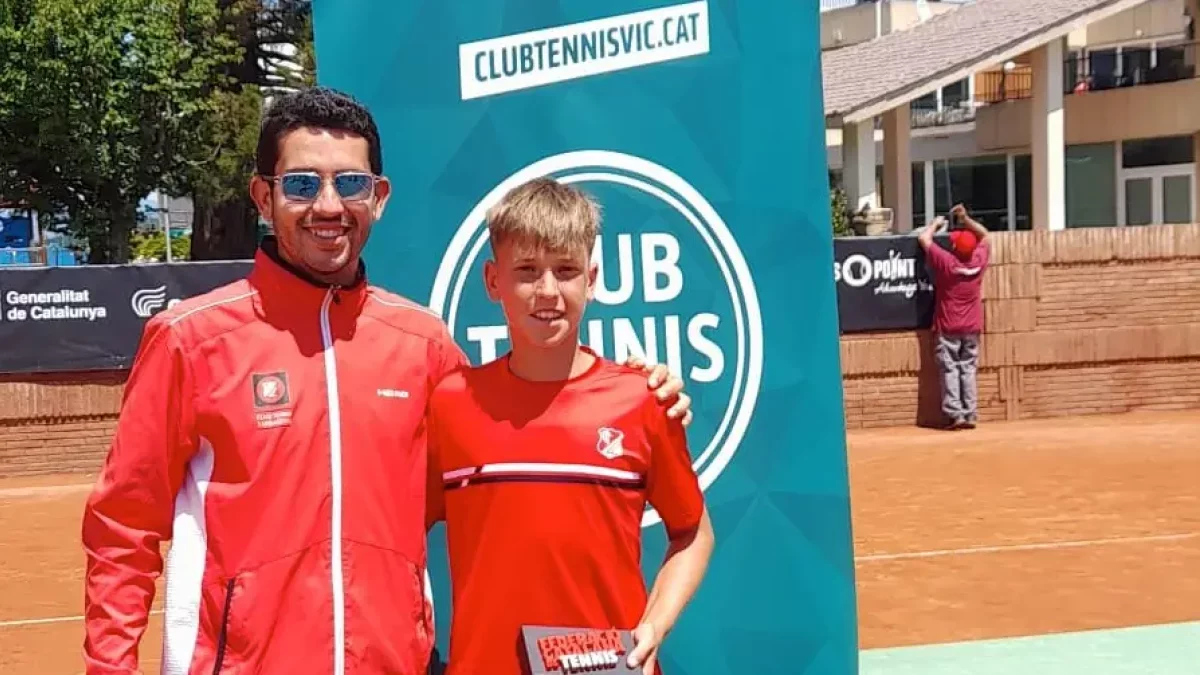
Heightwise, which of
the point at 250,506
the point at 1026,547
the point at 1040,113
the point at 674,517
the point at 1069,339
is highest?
the point at 1040,113

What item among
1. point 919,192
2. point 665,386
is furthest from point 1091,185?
point 665,386

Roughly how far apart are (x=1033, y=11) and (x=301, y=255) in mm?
22412

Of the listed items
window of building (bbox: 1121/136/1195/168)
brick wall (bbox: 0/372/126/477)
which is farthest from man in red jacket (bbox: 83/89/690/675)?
window of building (bbox: 1121/136/1195/168)

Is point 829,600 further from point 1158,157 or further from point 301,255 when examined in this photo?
point 1158,157

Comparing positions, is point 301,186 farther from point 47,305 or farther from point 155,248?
point 155,248

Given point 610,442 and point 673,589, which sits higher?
point 610,442

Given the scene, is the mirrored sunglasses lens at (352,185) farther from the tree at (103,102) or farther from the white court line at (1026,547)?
the tree at (103,102)

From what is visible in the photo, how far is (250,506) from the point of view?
94.9 inches

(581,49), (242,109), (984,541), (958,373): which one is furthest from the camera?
(242,109)

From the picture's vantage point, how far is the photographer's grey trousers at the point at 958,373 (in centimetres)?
1406

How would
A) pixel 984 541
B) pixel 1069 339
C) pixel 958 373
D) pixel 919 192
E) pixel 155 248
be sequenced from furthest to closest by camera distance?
1. pixel 155 248
2. pixel 919 192
3. pixel 1069 339
4. pixel 958 373
5. pixel 984 541

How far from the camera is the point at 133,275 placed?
1303cm

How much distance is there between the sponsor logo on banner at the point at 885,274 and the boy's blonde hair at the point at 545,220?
11721 millimetres

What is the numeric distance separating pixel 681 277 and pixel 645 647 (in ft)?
4.58
